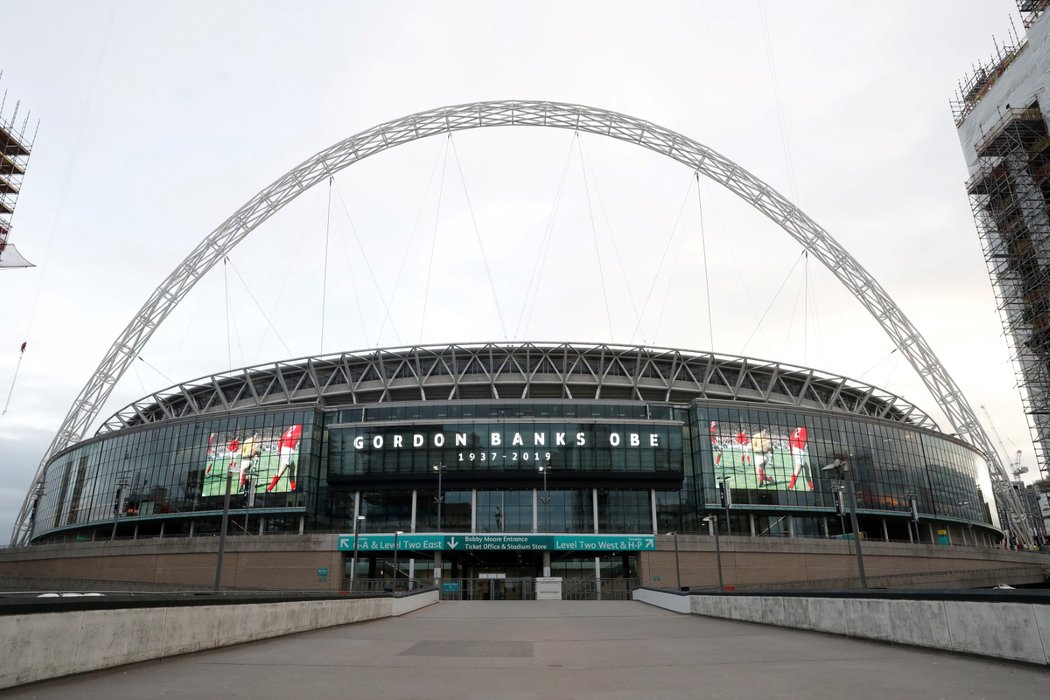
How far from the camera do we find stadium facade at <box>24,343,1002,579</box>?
6600 cm

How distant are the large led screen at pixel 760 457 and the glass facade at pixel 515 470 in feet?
0.45

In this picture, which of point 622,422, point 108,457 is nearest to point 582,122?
point 622,422

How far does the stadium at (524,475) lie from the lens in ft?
198

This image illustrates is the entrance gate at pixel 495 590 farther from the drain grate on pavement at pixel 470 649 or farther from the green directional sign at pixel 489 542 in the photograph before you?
the drain grate on pavement at pixel 470 649

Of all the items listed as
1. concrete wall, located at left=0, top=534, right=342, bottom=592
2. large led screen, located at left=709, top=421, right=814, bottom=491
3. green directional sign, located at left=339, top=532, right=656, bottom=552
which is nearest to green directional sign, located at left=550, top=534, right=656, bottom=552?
green directional sign, located at left=339, top=532, right=656, bottom=552

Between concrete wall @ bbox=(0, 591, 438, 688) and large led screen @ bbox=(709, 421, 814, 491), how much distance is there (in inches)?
2301

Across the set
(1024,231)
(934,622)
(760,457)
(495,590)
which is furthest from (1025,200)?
(934,622)

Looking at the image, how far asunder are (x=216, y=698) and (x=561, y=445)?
2384 inches

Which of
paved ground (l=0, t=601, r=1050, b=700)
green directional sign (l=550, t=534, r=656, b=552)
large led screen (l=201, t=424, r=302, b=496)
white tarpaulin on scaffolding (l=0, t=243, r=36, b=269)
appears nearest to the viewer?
paved ground (l=0, t=601, r=1050, b=700)

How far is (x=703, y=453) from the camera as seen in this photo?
224ft

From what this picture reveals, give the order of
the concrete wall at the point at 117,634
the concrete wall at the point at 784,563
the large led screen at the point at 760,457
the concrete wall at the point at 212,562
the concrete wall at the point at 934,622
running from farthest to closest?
the large led screen at the point at 760,457
the concrete wall at the point at 784,563
the concrete wall at the point at 212,562
the concrete wall at the point at 934,622
the concrete wall at the point at 117,634

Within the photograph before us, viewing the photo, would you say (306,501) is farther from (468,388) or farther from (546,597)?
(546,597)

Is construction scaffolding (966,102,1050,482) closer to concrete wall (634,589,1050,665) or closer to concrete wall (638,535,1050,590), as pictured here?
concrete wall (638,535,1050,590)

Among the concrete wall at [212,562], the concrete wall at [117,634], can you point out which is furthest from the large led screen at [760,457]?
the concrete wall at [117,634]
